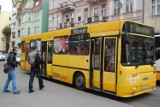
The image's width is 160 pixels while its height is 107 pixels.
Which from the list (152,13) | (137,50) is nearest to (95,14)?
(152,13)

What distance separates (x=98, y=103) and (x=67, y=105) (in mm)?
1082

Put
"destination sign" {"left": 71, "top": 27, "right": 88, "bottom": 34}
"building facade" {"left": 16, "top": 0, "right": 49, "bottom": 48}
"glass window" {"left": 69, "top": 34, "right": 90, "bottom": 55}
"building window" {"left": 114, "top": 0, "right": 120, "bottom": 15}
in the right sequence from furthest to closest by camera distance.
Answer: "building facade" {"left": 16, "top": 0, "right": 49, "bottom": 48}, "building window" {"left": 114, "top": 0, "right": 120, "bottom": 15}, "destination sign" {"left": 71, "top": 27, "right": 88, "bottom": 34}, "glass window" {"left": 69, "top": 34, "right": 90, "bottom": 55}

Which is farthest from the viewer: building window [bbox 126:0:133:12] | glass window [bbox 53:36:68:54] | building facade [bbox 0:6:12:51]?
building facade [bbox 0:6:12:51]

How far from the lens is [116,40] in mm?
8039

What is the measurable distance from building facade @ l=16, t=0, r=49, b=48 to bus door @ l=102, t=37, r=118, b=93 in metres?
37.3

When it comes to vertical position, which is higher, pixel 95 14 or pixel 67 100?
pixel 95 14

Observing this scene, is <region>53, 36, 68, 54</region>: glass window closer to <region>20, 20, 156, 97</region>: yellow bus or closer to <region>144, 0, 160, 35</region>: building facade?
<region>20, 20, 156, 97</region>: yellow bus

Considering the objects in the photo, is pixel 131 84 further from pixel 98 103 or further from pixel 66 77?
pixel 66 77

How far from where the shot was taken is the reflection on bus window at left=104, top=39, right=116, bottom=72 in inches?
321

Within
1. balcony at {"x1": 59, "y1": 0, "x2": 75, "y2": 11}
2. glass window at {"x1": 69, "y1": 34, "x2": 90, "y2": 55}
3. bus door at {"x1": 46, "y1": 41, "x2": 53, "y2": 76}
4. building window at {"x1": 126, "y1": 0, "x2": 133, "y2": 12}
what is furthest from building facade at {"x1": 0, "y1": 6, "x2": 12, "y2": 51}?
glass window at {"x1": 69, "y1": 34, "x2": 90, "y2": 55}

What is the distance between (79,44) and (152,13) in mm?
13512

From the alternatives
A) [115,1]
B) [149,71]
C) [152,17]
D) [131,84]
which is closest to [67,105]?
[131,84]

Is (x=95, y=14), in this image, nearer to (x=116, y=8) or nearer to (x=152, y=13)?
(x=116, y=8)

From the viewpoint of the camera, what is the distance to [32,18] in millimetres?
50000
